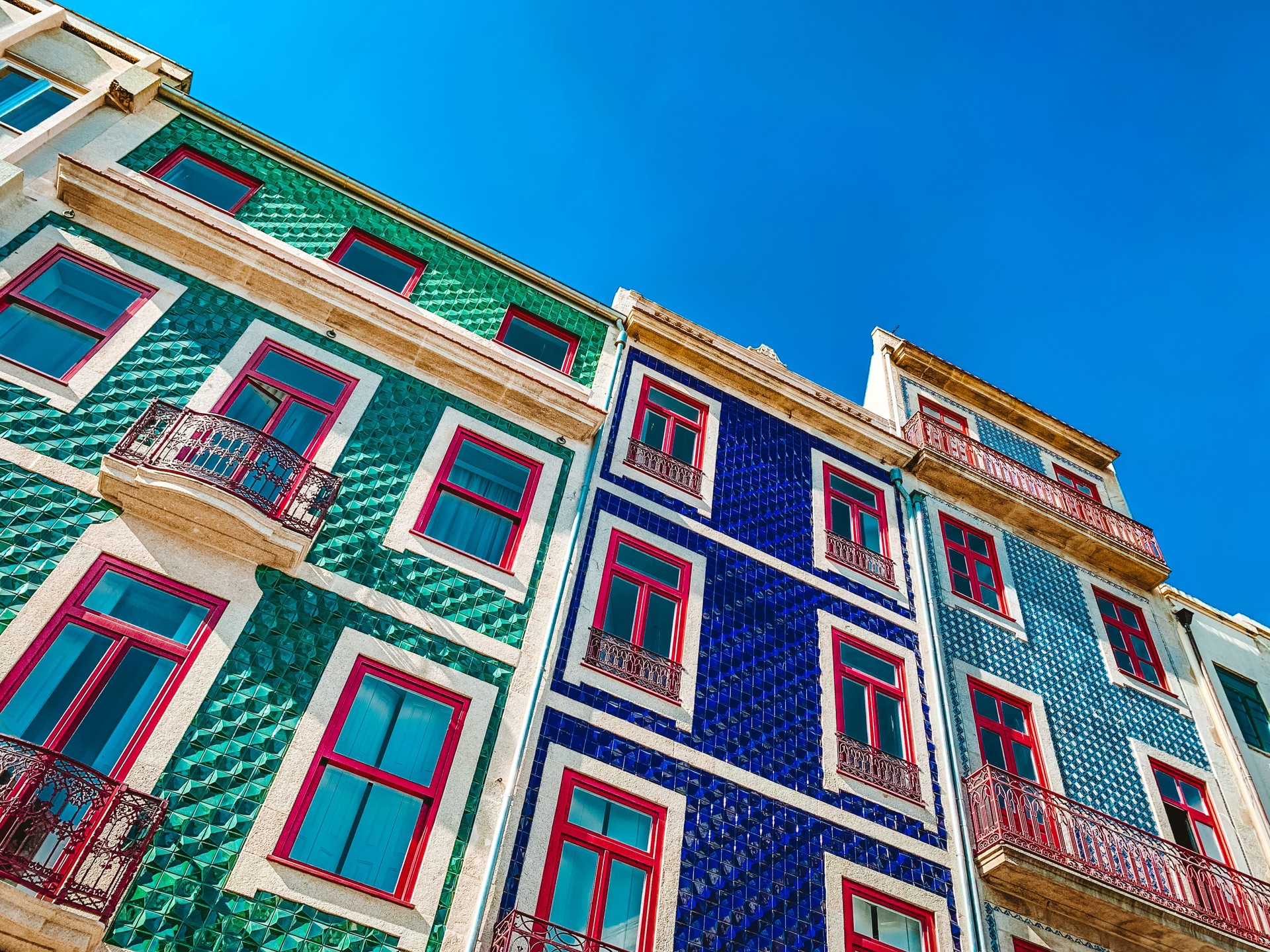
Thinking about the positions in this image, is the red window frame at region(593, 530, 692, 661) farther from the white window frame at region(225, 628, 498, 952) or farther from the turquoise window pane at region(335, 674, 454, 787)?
the turquoise window pane at region(335, 674, 454, 787)

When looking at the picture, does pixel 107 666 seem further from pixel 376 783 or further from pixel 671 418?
pixel 671 418

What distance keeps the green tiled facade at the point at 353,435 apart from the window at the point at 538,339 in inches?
83.5

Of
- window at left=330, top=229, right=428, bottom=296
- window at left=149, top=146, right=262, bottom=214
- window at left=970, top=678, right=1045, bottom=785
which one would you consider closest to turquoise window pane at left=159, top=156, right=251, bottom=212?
window at left=149, top=146, right=262, bottom=214

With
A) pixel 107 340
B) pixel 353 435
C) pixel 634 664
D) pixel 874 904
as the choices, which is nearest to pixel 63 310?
pixel 107 340

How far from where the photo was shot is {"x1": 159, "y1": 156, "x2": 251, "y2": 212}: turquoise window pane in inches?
571

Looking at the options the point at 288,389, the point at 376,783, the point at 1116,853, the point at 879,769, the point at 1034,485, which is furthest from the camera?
the point at 1034,485

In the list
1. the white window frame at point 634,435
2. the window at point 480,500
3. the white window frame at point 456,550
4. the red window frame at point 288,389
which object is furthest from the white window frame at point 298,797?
the white window frame at point 634,435

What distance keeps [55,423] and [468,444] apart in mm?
4778

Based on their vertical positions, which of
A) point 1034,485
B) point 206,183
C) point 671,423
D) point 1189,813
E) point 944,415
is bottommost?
point 1189,813

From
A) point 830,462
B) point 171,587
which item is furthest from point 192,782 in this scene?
point 830,462

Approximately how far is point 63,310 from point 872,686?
11.1m

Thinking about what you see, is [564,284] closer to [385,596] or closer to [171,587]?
[385,596]

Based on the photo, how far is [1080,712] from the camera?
51.2 ft

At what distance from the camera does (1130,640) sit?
57.7 feet
